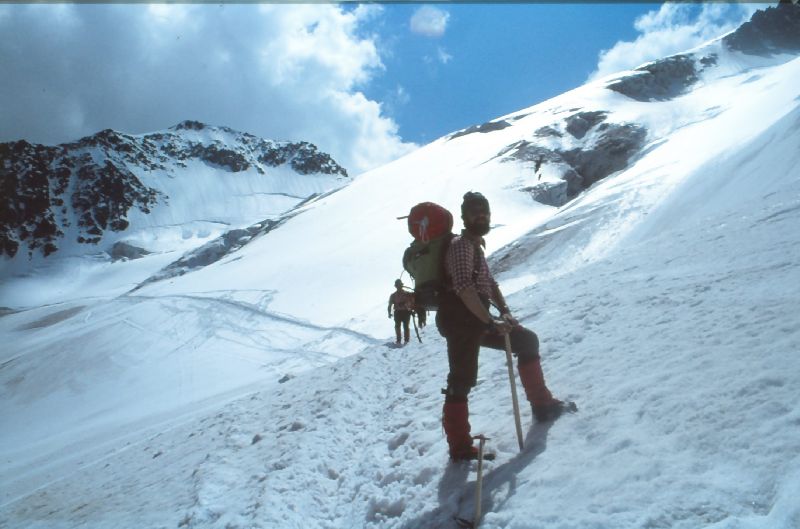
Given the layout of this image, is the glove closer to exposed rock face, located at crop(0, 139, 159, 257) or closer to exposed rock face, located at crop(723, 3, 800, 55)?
exposed rock face, located at crop(723, 3, 800, 55)

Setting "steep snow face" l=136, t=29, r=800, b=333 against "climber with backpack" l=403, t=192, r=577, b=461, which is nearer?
"climber with backpack" l=403, t=192, r=577, b=461

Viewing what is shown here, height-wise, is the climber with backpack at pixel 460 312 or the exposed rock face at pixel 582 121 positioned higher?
the exposed rock face at pixel 582 121

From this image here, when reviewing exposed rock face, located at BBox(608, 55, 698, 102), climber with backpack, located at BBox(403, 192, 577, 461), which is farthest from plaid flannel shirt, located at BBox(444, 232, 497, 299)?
exposed rock face, located at BBox(608, 55, 698, 102)

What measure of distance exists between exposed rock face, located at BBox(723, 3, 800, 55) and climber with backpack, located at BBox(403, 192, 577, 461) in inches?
4971

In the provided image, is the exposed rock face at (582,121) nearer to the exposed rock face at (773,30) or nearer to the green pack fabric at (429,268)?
the exposed rock face at (773,30)

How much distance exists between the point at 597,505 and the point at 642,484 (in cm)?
32

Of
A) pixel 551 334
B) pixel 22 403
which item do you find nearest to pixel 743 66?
pixel 551 334

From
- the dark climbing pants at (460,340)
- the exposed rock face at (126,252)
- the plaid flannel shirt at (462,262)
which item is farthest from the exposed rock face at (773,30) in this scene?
the exposed rock face at (126,252)

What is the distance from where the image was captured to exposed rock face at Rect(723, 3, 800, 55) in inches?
3922

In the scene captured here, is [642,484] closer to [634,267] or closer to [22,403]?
[634,267]

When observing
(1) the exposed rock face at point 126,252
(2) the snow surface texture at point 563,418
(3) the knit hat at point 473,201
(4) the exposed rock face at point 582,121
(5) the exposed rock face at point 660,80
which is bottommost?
(2) the snow surface texture at point 563,418

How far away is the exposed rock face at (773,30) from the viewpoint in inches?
3922

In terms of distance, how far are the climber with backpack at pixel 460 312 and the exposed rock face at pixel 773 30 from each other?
126273 mm

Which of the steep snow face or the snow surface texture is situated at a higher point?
the steep snow face
